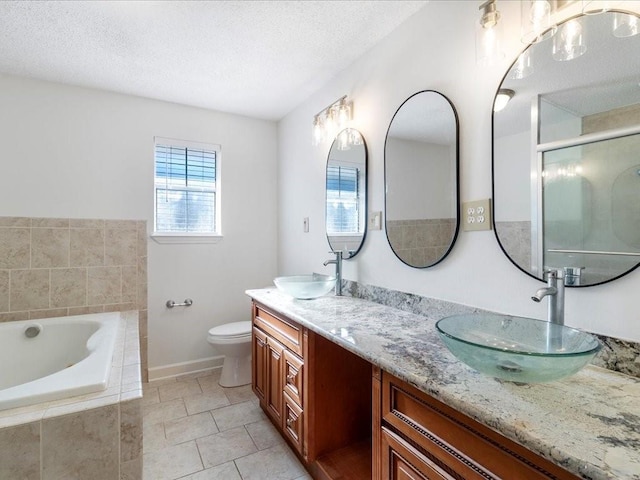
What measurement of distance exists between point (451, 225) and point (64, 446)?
175cm

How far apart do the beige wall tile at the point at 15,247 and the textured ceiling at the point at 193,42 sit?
1134mm

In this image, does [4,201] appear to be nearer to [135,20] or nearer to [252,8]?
[135,20]

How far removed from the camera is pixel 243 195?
3176 mm

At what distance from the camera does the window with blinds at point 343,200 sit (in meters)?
2.16

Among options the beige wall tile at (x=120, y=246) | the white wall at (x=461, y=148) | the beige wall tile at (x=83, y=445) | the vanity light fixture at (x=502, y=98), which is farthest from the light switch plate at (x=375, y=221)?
the beige wall tile at (x=120, y=246)

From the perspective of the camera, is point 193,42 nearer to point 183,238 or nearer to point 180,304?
point 183,238

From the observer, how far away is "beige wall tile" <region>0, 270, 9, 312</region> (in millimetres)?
2309

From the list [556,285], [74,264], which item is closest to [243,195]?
[74,264]

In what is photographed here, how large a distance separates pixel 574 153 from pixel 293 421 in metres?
1.74

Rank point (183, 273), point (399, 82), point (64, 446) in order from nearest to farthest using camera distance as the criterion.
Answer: point (64, 446)
point (399, 82)
point (183, 273)

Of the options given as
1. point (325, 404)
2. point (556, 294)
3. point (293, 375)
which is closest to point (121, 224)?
point (293, 375)

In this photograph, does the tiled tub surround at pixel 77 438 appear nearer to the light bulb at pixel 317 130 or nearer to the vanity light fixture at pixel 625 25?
the light bulb at pixel 317 130

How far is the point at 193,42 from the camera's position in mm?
1957

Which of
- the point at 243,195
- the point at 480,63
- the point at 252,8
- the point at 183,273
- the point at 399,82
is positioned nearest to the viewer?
the point at 480,63
